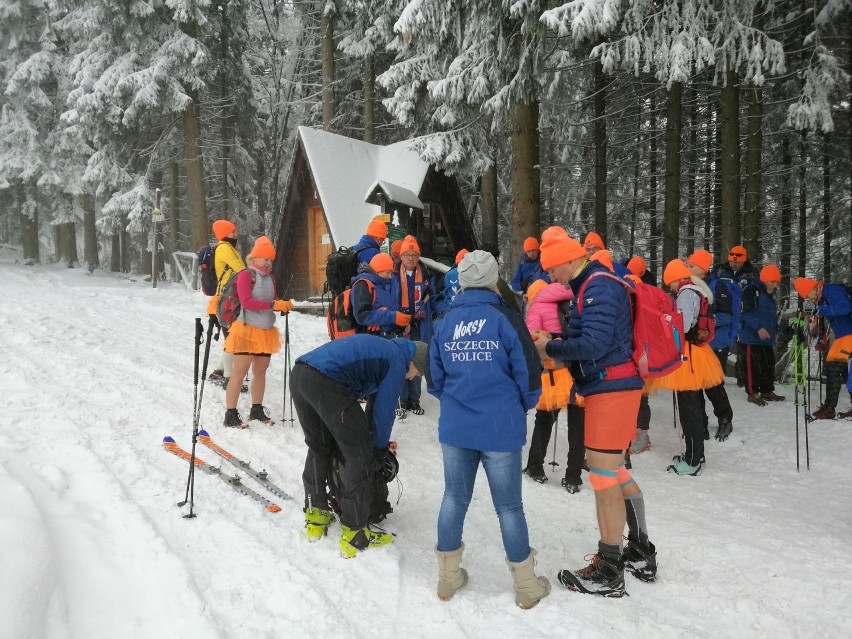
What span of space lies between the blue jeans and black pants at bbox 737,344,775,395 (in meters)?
7.29

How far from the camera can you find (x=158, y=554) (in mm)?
3377

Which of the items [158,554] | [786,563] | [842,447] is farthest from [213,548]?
[842,447]

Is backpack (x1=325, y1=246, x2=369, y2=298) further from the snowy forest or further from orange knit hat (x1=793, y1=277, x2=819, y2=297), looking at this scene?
orange knit hat (x1=793, y1=277, x2=819, y2=297)

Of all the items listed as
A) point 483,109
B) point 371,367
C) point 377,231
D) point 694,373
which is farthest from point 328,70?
point 371,367

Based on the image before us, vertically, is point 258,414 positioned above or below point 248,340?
below

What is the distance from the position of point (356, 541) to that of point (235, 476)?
4.87 ft

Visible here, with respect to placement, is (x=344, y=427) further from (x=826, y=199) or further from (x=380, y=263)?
(x=826, y=199)

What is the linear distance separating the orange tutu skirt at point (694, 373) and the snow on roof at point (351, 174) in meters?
9.56

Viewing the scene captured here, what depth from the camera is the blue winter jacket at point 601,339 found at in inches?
133

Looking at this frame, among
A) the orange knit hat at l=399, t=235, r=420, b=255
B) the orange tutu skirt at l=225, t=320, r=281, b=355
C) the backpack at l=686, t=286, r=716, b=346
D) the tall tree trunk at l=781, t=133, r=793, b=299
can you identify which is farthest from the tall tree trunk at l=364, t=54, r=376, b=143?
the backpack at l=686, t=286, r=716, b=346

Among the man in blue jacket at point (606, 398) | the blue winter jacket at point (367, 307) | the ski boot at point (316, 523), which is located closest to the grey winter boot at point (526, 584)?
the man in blue jacket at point (606, 398)

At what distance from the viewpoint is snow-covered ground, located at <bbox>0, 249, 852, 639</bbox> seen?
297 cm

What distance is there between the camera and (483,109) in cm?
938

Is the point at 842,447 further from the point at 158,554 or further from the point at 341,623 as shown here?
the point at 158,554
